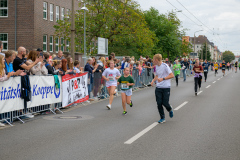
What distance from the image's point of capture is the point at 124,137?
8086mm

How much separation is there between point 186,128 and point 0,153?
4.47 meters

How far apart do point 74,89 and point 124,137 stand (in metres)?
6.40

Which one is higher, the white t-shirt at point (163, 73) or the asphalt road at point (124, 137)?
the white t-shirt at point (163, 73)

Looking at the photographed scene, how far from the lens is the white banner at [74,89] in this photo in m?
13.4

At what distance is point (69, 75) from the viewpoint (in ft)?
45.3

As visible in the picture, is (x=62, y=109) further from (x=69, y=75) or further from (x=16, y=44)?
(x=16, y=44)

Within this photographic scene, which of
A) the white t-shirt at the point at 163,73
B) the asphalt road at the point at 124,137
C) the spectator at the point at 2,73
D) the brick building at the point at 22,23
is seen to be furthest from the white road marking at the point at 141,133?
the brick building at the point at 22,23

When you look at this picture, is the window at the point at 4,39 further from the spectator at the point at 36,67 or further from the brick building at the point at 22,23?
the spectator at the point at 36,67

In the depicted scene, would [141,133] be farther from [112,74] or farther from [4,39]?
[4,39]

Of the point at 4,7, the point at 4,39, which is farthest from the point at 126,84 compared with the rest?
the point at 4,7

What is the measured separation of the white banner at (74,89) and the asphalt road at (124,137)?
122cm

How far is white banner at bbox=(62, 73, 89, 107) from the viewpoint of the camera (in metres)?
13.4

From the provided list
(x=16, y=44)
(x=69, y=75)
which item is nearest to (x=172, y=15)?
(x=16, y=44)

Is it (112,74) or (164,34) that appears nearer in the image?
(112,74)
